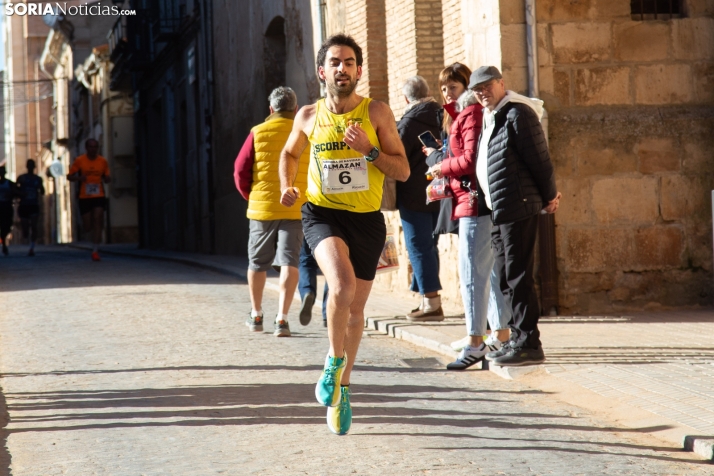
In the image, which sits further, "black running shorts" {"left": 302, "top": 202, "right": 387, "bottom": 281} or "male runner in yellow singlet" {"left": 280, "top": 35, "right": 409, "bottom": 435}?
"black running shorts" {"left": 302, "top": 202, "right": 387, "bottom": 281}

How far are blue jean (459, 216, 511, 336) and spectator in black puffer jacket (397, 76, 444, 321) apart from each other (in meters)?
1.85

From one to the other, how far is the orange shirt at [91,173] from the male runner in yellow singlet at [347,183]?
13681mm

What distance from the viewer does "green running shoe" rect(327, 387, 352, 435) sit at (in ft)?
18.2

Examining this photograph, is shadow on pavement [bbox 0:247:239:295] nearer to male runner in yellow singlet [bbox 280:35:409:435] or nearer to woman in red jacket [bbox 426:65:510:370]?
woman in red jacket [bbox 426:65:510:370]

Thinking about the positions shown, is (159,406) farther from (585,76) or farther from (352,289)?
(585,76)

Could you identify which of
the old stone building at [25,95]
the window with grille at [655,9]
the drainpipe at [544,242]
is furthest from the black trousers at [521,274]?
the old stone building at [25,95]

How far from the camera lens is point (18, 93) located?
65.5m

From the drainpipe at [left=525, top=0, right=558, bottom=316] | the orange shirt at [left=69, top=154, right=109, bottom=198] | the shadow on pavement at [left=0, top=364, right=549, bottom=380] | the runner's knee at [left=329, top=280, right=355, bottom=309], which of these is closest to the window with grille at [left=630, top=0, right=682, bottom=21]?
the drainpipe at [left=525, top=0, right=558, bottom=316]

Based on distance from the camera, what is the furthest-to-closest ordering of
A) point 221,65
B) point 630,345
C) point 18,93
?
point 18,93
point 221,65
point 630,345

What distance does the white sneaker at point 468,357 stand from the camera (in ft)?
25.2

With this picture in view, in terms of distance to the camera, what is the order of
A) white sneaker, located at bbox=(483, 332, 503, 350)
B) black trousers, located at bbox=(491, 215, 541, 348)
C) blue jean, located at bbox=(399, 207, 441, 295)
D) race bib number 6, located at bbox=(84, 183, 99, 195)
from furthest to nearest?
race bib number 6, located at bbox=(84, 183, 99, 195) → blue jean, located at bbox=(399, 207, 441, 295) → white sneaker, located at bbox=(483, 332, 503, 350) → black trousers, located at bbox=(491, 215, 541, 348)

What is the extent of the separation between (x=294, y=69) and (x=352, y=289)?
46.1ft

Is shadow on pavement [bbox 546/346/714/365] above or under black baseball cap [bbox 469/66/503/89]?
under

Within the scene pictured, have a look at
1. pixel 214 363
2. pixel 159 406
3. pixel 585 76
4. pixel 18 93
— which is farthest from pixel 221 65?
pixel 18 93
